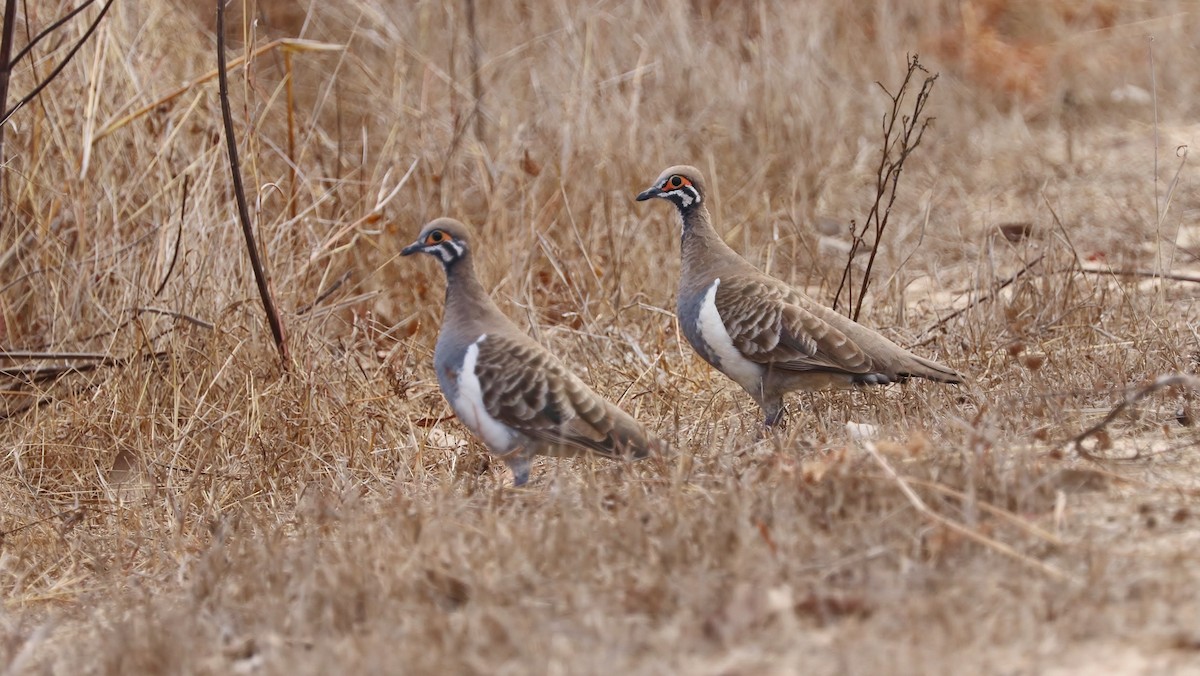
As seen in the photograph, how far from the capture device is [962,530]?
3543 mm

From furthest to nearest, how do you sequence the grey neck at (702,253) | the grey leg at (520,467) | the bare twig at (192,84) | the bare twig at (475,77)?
the bare twig at (475,77)
the bare twig at (192,84)
the grey neck at (702,253)
the grey leg at (520,467)

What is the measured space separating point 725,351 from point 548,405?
40.7 inches

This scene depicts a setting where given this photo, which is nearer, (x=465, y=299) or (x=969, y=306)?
(x=465, y=299)

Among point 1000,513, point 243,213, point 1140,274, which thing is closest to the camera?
point 1000,513

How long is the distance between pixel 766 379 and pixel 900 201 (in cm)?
438

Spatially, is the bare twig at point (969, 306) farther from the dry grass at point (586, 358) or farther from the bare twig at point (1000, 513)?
the bare twig at point (1000, 513)

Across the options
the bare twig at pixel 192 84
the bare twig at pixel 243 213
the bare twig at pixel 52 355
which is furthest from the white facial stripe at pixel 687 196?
the bare twig at pixel 52 355

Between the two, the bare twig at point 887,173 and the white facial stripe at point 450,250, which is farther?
the bare twig at point 887,173

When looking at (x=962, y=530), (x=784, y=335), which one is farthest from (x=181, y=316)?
(x=962, y=530)

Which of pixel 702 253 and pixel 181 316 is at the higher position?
pixel 702 253

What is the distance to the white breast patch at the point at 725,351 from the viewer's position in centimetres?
552

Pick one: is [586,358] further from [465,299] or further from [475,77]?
[475,77]

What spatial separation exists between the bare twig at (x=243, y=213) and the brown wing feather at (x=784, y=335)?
5.91 ft

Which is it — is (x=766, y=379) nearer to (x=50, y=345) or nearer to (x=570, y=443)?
(x=570, y=443)
